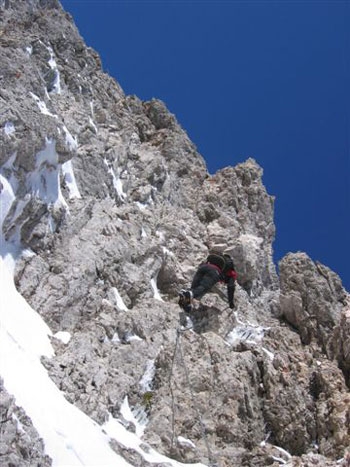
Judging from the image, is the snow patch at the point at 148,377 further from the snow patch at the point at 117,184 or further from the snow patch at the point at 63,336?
the snow patch at the point at 117,184

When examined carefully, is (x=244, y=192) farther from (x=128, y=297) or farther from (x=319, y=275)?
(x=128, y=297)

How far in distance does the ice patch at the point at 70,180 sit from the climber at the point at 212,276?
541 cm

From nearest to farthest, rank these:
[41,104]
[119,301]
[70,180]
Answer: [119,301] → [41,104] → [70,180]

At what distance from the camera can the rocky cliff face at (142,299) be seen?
16531mm

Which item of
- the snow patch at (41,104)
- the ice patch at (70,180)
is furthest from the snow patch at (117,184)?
the snow patch at (41,104)

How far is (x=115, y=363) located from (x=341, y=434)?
758cm

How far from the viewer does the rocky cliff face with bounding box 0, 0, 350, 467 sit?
16.5m

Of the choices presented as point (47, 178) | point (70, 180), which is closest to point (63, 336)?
point (47, 178)

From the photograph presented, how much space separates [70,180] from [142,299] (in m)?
5.37

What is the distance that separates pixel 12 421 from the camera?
11.0 metres

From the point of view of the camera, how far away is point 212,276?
69.7ft

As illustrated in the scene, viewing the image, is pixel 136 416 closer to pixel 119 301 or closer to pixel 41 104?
pixel 119 301

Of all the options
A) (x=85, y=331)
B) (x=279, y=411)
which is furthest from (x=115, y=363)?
(x=279, y=411)

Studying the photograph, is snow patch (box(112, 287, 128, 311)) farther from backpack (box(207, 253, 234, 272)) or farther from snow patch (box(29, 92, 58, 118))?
snow patch (box(29, 92, 58, 118))
